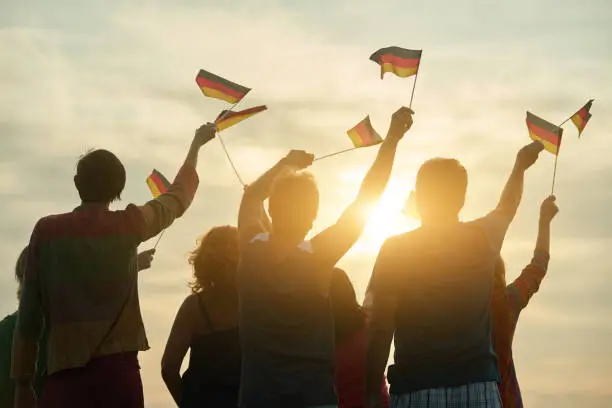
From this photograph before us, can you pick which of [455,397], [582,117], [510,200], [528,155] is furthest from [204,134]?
[582,117]

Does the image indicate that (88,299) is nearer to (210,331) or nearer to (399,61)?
(210,331)

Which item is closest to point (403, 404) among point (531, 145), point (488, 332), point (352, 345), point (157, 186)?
point (488, 332)

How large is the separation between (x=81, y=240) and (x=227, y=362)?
1.61 meters

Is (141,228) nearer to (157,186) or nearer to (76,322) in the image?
(76,322)

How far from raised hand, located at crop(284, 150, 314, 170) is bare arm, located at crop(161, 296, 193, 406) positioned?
1388mm

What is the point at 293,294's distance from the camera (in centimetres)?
503

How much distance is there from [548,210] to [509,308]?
0.85 m

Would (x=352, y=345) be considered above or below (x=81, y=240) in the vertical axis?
below

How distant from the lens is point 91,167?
5367 mm

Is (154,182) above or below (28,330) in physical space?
above

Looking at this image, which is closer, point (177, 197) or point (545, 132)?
point (177, 197)

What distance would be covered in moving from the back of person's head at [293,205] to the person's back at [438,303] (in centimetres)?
61

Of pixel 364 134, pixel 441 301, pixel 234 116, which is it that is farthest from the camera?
pixel 234 116

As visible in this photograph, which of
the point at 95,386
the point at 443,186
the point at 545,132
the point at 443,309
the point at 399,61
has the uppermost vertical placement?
the point at 399,61
